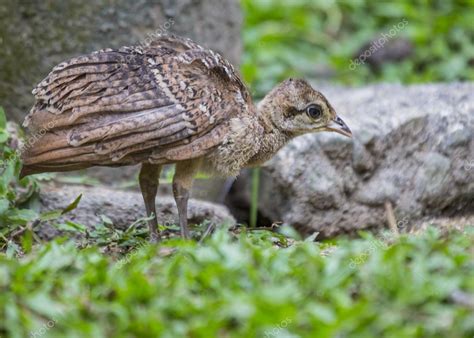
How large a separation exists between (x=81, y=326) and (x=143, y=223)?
96.3 inches

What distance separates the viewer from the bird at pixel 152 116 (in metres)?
5.30

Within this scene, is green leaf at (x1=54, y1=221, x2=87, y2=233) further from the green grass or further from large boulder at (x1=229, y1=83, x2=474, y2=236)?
Answer: large boulder at (x1=229, y1=83, x2=474, y2=236)

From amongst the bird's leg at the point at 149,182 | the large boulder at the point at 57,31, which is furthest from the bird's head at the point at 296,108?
the large boulder at the point at 57,31

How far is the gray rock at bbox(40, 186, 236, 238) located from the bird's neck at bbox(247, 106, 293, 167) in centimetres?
66

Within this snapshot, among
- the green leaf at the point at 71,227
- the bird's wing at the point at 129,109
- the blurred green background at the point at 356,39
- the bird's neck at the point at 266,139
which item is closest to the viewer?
the bird's wing at the point at 129,109

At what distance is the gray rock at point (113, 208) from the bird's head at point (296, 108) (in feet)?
2.86

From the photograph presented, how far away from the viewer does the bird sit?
530cm

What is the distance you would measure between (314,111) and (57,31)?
253 centimetres

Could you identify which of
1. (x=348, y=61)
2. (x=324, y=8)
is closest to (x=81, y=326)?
(x=348, y=61)

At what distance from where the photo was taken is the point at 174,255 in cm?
478

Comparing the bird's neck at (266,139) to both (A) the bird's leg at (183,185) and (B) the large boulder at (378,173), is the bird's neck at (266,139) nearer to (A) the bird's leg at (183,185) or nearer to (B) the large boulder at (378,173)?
(A) the bird's leg at (183,185)

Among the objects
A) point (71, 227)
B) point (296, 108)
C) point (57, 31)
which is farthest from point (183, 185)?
point (57, 31)

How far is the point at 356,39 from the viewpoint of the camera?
12.0 m

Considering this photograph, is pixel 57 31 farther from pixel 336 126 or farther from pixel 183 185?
pixel 336 126
